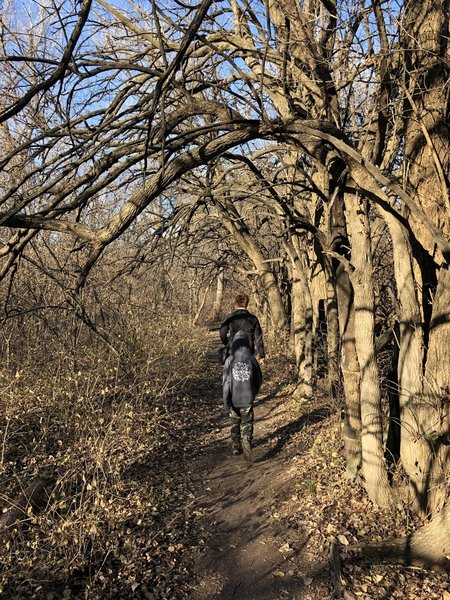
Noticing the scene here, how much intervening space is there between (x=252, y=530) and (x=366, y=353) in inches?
81.3

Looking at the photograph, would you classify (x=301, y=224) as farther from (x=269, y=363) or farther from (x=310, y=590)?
(x=269, y=363)

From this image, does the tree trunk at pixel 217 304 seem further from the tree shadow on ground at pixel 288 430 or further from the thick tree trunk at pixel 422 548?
the thick tree trunk at pixel 422 548

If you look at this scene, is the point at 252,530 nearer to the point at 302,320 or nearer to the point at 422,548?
the point at 422,548

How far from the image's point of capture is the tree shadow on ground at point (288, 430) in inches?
252

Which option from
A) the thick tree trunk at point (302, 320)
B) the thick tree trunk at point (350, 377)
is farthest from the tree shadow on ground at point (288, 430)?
the thick tree trunk at point (350, 377)

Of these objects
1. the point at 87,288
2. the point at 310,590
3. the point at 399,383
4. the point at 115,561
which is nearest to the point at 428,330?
the point at 399,383

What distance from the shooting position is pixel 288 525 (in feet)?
14.7

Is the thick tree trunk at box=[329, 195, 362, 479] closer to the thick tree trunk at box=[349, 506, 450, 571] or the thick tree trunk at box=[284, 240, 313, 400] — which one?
the thick tree trunk at box=[349, 506, 450, 571]

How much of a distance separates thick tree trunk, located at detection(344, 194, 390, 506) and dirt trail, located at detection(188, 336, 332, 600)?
2.95 ft

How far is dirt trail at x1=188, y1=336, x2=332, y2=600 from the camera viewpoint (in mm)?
3629

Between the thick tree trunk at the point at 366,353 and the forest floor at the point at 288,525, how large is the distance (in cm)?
32

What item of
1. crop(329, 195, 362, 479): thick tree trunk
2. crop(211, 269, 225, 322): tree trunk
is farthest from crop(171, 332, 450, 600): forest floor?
crop(211, 269, 225, 322): tree trunk

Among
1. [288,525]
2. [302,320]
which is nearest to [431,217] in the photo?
[288,525]

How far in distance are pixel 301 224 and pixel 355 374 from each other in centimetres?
248
